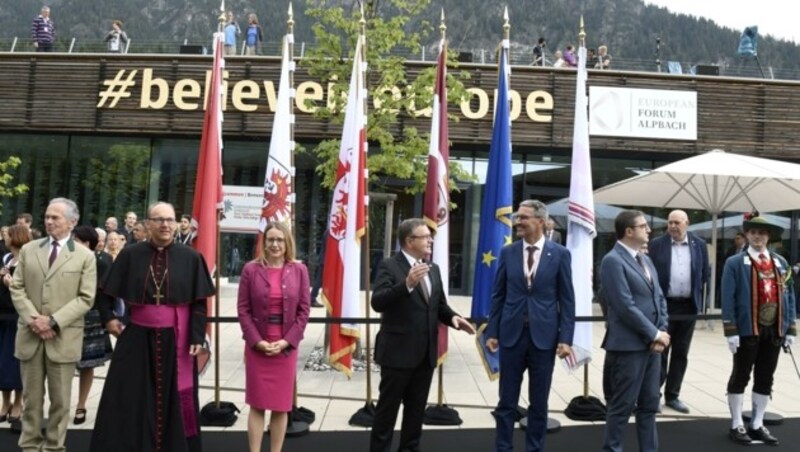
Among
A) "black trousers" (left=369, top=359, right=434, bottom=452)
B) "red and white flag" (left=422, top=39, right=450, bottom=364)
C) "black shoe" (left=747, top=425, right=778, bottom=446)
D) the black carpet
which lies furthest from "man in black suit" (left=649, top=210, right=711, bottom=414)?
"black trousers" (left=369, top=359, right=434, bottom=452)

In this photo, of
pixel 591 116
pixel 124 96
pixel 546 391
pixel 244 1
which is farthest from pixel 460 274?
pixel 244 1

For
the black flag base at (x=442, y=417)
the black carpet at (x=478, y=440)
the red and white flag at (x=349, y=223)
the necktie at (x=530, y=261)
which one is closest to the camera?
the necktie at (x=530, y=261)

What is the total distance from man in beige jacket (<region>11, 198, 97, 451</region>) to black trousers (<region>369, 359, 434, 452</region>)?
232 centimetres

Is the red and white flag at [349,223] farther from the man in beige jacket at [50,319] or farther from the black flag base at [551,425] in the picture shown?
the man in beige jacket at [50,319]

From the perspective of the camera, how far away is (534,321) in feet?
15.4

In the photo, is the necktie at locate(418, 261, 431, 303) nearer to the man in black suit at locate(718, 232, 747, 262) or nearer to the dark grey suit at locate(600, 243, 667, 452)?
the dark grey suit at locate(600, 243, 667, 452)

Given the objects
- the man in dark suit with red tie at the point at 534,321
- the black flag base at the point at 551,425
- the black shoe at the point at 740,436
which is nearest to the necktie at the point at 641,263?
the man in dark suit with red tie at the point at 534,321

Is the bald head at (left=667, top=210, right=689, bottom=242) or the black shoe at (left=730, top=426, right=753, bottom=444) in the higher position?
the bald head at (left=667, top=210, right=689, bottom=242)

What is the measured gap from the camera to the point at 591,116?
16000mm

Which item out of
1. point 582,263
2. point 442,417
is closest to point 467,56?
point 582,263

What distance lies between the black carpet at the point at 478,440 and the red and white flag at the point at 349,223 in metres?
0.93

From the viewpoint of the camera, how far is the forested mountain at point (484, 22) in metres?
36.9

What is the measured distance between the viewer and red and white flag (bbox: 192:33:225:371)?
6141 millimetres

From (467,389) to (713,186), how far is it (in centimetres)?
722
